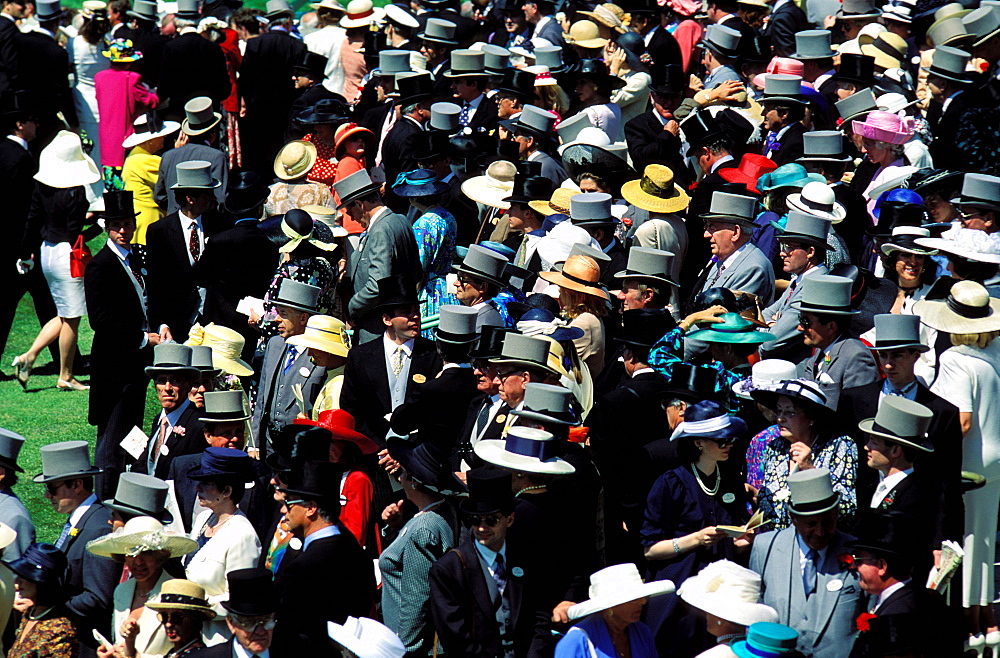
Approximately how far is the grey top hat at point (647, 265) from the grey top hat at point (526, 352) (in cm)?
Result: 128

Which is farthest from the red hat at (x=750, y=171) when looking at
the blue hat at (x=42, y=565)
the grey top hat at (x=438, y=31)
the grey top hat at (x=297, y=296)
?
the blue hat at (x=42, y=565)

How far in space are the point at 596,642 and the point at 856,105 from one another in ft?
20.0

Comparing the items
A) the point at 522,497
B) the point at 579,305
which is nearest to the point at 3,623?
the point at 522,497

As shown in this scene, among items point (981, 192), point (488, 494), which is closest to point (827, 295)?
point (981, 192)

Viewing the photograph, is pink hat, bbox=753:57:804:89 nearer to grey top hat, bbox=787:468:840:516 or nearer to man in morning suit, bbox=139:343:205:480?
man in morning suit, bbox=139:343:205:480

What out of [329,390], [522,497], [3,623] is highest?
[522,497]

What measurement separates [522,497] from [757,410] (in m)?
1.60

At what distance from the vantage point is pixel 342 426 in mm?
6922

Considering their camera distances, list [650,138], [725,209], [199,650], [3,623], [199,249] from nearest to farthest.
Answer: [199,650] < [3,623] < [725,209] < [199,249] < [650,138]

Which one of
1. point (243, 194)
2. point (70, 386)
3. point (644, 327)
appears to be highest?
point (644, 327)

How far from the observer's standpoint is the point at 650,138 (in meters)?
10.6

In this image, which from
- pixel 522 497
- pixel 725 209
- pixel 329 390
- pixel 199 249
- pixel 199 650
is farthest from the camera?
pixel 199 249

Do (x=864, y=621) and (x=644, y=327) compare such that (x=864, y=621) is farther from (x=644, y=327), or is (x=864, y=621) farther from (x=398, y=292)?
(x=398, y=292)

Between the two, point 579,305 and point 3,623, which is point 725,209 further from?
point 3,623
